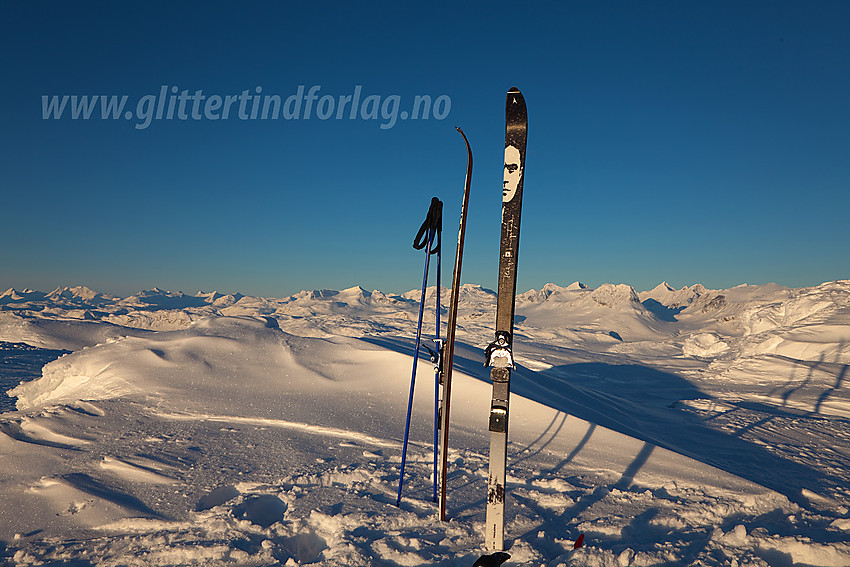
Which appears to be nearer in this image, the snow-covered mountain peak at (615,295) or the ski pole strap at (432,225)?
the ski pole strap at (432,225)

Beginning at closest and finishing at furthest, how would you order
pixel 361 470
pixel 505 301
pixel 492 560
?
pixel 492 560
pixel 505 301
pixel 361 470

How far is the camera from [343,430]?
8312 mm

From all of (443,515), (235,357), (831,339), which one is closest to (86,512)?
(443,515)

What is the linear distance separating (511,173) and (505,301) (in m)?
1.34

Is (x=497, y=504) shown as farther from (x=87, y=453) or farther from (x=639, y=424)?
(x=639, y=424)

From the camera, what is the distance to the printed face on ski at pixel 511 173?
14.1 feet

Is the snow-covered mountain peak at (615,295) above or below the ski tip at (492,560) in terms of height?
above

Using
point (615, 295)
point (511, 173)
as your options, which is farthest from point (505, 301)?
point (615, 295)

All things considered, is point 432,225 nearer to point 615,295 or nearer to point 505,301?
point 505,301

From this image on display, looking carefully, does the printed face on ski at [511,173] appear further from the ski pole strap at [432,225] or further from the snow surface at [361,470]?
the snow surface at [361,470]

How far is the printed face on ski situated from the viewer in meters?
4.31

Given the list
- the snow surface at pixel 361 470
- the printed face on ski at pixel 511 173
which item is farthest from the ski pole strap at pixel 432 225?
the snow surface at pixel 361 470

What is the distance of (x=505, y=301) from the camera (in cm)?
430

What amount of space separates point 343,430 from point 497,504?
4.78m
